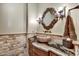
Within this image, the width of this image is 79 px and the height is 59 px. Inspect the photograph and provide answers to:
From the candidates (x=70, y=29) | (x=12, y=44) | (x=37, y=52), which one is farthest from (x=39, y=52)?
(x=70, y=29)

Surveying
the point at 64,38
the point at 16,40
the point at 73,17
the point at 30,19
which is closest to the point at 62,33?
the point at 64,38

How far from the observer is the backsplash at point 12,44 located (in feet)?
5.61

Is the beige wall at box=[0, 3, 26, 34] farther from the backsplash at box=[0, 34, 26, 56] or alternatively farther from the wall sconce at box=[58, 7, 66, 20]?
the wall sconce at box=[58, 7, 66, 20]

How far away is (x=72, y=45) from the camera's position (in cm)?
167

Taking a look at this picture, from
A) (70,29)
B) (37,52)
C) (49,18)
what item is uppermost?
(49,18)

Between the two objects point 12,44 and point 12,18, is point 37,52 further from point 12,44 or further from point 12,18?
point 12,18

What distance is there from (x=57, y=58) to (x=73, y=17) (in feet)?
1.48

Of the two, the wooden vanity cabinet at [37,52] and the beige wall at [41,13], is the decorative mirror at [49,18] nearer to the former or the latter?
the beige wall at [41,13]

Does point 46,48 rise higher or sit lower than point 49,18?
lower

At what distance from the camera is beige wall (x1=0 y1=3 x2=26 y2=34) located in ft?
5.58

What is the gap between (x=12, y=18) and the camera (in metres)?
1.71

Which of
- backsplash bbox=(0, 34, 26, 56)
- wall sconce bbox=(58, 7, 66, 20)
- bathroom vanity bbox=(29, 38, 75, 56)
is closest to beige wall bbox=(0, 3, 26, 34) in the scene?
backsplash bbox=(0, 34, 26, 56)

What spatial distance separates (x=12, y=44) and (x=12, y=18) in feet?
0.88

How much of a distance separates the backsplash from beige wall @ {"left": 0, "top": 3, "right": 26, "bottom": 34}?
0.05 metres
